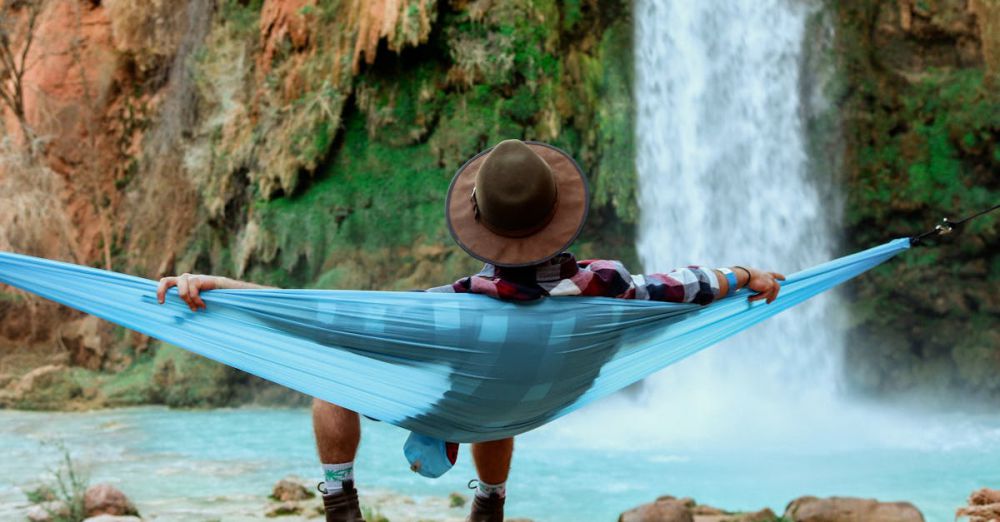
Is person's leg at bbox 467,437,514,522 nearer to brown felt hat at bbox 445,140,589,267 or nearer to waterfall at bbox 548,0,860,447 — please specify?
brown felt hat at bbox 445,140,589,267

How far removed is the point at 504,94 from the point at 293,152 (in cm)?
225

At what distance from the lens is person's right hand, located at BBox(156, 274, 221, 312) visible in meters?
2.29

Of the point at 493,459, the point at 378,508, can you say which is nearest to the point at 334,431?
the point at 493,459

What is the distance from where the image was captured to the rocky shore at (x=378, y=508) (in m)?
4.02

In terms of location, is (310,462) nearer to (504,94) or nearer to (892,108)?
(504,94)

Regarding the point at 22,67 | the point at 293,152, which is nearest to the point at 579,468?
the point at 293,152

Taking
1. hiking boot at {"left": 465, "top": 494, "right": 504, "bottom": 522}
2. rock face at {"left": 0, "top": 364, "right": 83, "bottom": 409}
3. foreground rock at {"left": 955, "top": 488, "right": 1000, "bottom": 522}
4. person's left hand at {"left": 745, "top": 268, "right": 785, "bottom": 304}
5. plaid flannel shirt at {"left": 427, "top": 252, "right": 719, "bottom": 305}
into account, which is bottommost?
rock face at {"left": 0, "top": 364, "right": 83, "bottom": 409}

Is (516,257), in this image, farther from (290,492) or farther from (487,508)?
(290,492)

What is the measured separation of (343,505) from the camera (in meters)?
2.44

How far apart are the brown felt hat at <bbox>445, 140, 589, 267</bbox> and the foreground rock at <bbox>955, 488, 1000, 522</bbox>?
1.67 meters

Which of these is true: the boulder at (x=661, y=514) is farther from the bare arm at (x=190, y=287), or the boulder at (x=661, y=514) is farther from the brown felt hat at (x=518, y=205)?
the bare arm at (x=190, y=287)

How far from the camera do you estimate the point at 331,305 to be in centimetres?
231

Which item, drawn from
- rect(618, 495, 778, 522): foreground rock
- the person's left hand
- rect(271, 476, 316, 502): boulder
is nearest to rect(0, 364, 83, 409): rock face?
rect(271, 476, 316, 502): boulder

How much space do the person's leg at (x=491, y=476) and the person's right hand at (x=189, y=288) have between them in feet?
2.77
